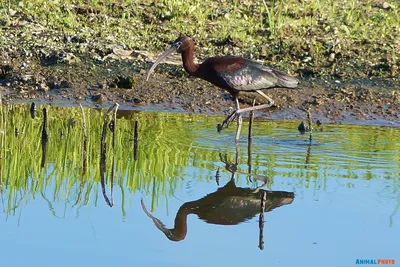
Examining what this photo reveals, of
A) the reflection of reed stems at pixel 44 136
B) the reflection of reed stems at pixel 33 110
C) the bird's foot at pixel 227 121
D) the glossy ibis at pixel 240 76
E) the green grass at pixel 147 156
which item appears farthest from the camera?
the reflection of reed stems at pixel 33 110

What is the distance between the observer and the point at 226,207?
6.86m

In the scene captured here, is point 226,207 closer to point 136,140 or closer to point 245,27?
point 136,140

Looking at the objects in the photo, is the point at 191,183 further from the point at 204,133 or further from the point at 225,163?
the point at 204,133

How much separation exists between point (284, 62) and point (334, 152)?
2.86m

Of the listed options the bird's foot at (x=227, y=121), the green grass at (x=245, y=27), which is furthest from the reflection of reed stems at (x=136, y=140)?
the green grass at (x=245, y=27)

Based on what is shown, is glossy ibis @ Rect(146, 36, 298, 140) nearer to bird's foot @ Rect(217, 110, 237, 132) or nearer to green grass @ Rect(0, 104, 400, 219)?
bird's foot @ Rect(217, 110, 237, 132)

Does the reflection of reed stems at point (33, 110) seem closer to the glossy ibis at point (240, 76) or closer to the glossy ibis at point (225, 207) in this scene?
the glossy ibis at point (240, 76)

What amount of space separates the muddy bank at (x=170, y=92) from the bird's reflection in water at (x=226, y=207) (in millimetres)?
3284

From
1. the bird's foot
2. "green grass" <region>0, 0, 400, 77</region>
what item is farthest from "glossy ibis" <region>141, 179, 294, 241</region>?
"green grass" <region>0, 0, 400, 77</region>

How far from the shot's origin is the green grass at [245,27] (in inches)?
454

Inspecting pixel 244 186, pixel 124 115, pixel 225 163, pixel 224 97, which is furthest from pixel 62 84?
pixel 244 186

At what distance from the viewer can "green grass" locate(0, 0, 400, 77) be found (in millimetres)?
11531

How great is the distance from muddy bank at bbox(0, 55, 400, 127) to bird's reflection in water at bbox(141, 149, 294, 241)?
3.28 metres

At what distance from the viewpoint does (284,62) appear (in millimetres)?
11383
